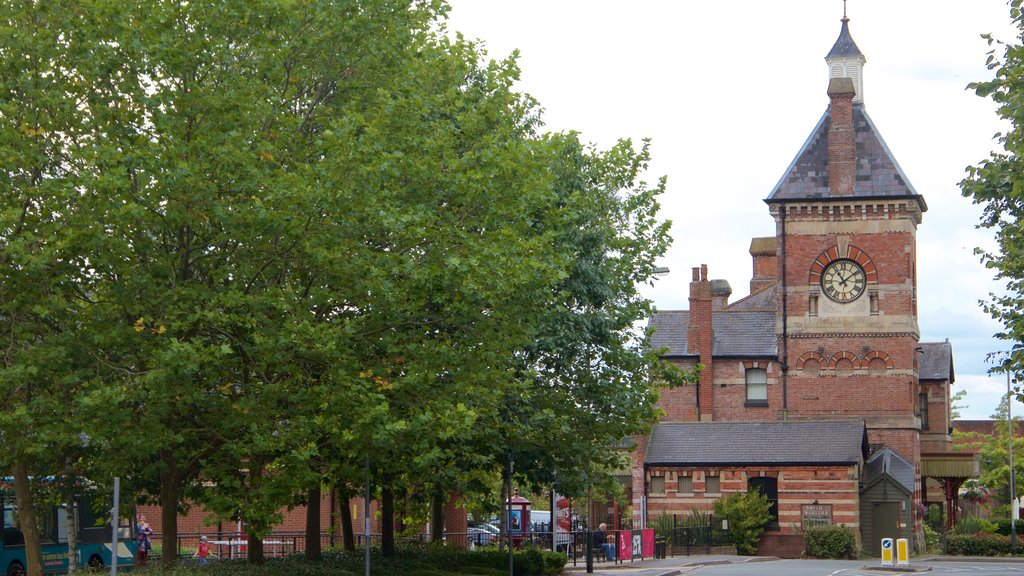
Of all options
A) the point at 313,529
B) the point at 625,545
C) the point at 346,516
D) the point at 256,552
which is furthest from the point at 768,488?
the point at 256,552

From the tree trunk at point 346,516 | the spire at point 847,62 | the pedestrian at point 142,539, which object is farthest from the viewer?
the spire at point 847,62

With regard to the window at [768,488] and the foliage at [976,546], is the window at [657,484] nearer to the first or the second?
the window at [768,488]

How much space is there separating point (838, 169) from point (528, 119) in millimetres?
35155

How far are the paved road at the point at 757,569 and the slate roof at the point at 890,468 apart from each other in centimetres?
764

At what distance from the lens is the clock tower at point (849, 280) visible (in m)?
62.5

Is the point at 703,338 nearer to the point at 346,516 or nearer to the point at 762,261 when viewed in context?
the point at 762,261

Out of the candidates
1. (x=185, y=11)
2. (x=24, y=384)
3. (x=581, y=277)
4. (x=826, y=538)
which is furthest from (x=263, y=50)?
(x=826, y=538)

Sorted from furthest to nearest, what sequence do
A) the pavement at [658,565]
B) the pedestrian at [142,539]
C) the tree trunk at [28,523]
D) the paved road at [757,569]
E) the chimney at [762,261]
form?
1. the chimney at [762,261]
2. the paved road at [757,569]
3. the pavement at [658,565]
4. the pedestrian at [142,539]
5. the tree trunk at [28,523]

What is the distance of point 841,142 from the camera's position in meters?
63.2

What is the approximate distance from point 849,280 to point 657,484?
45.2 feet

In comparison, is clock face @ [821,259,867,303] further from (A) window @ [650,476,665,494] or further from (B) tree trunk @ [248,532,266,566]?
(B) tree trunk @ [248,532,266,566]

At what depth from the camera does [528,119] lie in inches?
1251

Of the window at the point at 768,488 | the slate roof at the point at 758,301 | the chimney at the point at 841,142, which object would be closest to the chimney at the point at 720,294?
the slate roof at the point at 758,301

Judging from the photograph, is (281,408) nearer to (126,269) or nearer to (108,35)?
(126,269)
